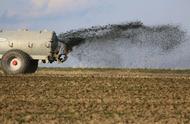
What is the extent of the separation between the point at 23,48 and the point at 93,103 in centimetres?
1691

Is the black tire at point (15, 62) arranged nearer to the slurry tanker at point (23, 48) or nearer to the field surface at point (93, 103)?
the slurry tanker at point (23, 48)

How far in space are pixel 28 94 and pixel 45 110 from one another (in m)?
4.63

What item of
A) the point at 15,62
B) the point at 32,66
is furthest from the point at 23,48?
the point at 32,66

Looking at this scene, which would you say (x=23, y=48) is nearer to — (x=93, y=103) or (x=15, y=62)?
(x=15, y=62)

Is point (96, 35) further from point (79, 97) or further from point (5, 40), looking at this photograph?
point (79, 97)

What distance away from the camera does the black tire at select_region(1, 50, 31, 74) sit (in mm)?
34000

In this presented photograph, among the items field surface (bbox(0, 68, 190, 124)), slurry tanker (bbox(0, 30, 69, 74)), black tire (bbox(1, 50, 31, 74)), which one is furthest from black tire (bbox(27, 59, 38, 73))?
field surface (bbox(0, 68, 190, 124))

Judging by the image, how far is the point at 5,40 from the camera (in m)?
34.5

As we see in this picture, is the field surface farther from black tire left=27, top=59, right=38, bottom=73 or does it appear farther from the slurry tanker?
black tire left=27, top=59, right=38, bottom=73

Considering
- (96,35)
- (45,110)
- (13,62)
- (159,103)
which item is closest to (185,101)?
(159,103)

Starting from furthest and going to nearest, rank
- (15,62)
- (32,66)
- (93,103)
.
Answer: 1. (32,66)
2. (15,62)
3. (93,103)

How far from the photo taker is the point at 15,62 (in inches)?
1348

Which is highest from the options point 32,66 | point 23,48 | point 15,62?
point 23,48

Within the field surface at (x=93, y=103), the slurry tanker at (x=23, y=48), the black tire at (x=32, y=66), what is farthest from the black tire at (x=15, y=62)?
the field surface at (x=93, y=103)
